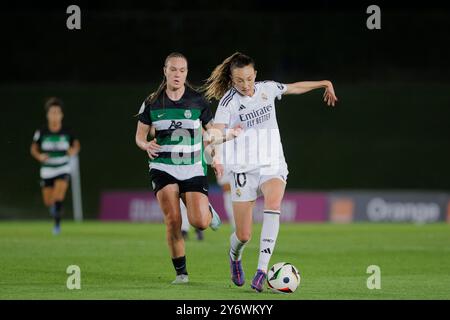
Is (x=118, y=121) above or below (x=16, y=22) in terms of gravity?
below

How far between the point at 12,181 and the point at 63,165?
24.4 feet

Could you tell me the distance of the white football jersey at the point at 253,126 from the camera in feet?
34.7

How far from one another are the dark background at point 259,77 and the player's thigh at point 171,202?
16609 millimetres

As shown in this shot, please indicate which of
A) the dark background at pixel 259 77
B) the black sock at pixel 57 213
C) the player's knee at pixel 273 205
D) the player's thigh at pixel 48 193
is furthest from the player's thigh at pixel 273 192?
the dark background at pixel 259 77

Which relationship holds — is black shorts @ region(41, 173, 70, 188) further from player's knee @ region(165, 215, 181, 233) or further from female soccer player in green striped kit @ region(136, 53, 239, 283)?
player's knee @ region(165, 215, 181, 233)

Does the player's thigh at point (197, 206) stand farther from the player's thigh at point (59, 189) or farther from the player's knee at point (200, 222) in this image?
the player's thigh at point (59, 189)

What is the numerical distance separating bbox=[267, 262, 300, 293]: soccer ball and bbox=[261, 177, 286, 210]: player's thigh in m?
Answer: 0.64

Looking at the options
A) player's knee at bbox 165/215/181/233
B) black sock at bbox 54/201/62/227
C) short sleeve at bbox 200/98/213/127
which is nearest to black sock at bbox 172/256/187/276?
player's knee at bbox 165/215/181/233

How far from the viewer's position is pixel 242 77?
10477mm

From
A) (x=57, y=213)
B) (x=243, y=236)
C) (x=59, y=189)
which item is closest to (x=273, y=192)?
(x=243, y=236)

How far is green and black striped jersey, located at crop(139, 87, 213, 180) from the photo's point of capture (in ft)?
35.2
